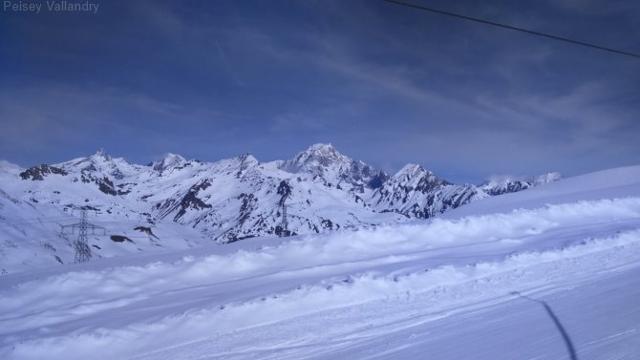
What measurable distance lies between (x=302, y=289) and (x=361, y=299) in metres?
1.49

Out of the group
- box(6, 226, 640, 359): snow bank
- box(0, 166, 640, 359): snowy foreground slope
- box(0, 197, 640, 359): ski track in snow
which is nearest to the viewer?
box(0, 166, 640, 359): snowy foreground slope

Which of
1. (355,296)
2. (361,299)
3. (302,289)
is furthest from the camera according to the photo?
(302,289)

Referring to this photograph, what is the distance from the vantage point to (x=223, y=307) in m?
11.9

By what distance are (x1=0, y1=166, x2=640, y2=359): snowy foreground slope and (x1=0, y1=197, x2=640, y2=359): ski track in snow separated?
45mm

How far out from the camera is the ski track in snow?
10359 millimetres

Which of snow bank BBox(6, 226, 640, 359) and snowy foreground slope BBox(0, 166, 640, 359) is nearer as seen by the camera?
snowy foreground slope BBox(0, 166, 640, 359)

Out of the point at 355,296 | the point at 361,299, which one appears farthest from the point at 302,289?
the point at 361,299

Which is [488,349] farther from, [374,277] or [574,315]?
[374,277]

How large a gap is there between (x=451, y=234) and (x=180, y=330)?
1178 cm

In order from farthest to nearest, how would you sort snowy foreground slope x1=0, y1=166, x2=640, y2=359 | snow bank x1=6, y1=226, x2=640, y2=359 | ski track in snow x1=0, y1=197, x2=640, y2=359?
snow bank x1=6, y1=226, x2=640, y2=359
ski track in snow x1=0, y1=197, x2=640, y2=359
snowy foreground slope x1=0, y1=166, x2=640, y2=359

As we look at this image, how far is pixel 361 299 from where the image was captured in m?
12.3

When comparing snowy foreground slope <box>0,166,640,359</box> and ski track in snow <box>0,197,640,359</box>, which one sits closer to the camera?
snowy foreground slope <box>0,166,640,359</box>

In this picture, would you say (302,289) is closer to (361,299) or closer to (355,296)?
(355,296)

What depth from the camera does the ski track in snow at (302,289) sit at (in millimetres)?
10359
